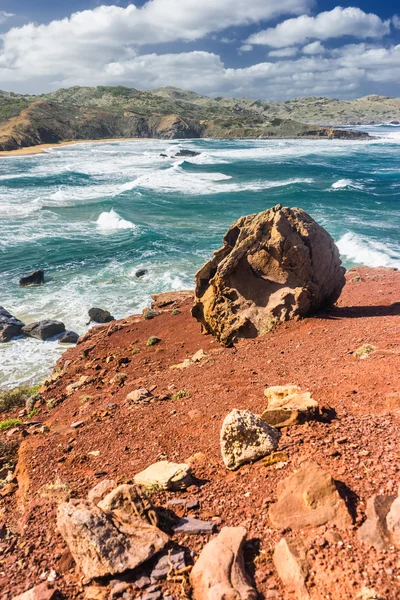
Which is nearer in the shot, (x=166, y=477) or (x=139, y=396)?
(x=166, y=477)

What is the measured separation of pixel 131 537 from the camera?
4297mm

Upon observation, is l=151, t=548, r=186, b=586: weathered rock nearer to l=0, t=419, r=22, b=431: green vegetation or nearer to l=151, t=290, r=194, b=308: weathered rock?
l=0, t=419, r=22, b=431: green vegetation

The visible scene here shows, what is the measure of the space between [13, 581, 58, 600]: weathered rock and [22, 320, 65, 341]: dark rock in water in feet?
42.1

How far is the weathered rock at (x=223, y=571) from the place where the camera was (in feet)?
12.1

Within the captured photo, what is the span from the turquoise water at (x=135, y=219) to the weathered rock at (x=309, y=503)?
426 inches

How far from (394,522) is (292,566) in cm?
102

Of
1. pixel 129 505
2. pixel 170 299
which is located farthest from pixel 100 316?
pixel 129 505

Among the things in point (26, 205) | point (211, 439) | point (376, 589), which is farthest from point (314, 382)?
point (26, 205)

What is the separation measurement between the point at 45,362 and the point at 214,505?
1146cm

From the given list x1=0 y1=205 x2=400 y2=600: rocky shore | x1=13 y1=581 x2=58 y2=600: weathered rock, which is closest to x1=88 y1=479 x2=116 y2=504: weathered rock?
x1=0 y1=205 x2=400 y2=600: rocky shore

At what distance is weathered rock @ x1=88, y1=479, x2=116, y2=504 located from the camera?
5332 mm

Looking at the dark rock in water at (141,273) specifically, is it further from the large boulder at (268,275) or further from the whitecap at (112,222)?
the large boulder at (268,275)

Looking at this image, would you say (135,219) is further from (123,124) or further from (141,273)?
(123,124)

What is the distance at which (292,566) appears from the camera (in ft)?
12.6
